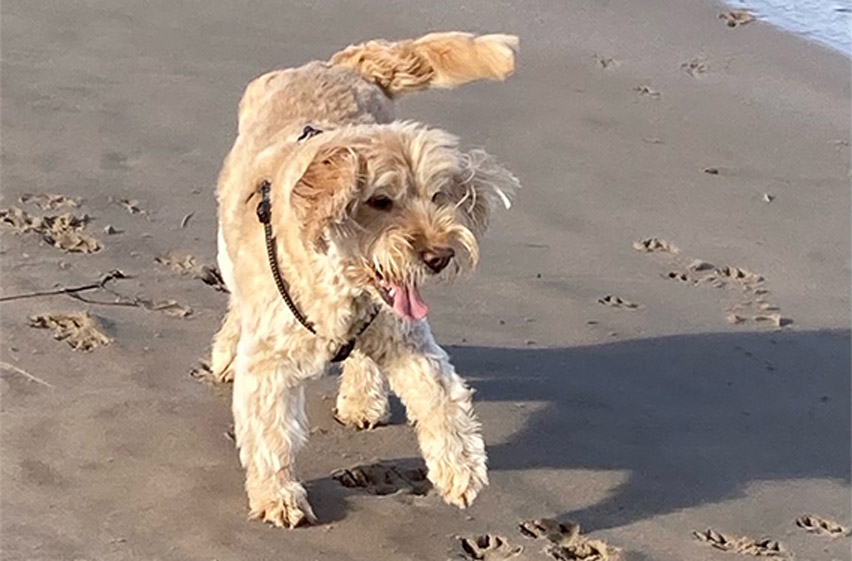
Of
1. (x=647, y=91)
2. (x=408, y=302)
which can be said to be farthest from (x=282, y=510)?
(x=647, y=91)

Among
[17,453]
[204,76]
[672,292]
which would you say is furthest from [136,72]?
[17,453]

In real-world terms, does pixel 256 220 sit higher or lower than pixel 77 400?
higher

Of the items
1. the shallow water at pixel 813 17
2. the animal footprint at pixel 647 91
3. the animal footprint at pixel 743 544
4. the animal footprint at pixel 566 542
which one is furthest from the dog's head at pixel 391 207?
the shallow water at pixel 813 17

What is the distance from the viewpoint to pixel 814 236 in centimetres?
713

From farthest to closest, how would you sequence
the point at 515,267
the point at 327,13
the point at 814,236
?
the point at 327,13 → the point at 814,236 → the point at 515,267

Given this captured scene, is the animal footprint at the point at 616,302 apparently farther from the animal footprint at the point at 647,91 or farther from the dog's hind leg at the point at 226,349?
the animal footprint at the point at 647,91

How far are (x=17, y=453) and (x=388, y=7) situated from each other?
610 cm

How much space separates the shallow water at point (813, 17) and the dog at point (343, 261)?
222 inches

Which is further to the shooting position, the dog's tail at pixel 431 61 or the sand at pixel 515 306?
the dog's tail at pixel 431 61

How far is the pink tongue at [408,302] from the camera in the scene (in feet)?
13.7

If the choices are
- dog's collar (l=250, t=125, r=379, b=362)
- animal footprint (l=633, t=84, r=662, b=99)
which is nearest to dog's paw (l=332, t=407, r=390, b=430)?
dog's collar (l=250, t=125, r=379, b=362)

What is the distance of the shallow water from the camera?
33.9ft

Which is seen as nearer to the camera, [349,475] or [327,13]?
[349,475]

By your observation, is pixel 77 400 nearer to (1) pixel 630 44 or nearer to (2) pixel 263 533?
(2) pixel 263 533
